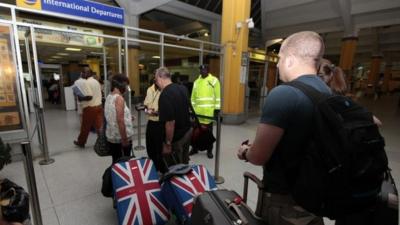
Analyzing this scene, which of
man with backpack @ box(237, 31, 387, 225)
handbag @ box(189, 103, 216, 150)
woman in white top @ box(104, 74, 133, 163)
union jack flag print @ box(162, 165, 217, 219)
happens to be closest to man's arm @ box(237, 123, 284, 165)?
man with backpack @ box(237, 31, 387, 225)

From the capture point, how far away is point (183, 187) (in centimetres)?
167

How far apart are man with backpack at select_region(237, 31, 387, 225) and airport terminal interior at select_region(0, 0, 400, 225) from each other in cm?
142

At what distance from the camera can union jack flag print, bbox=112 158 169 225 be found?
5.51 ft

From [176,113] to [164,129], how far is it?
0.76 ft

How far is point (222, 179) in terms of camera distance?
2.79 m

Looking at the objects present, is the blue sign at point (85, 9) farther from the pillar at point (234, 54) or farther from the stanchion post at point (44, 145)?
the pillar at point (234, 54)

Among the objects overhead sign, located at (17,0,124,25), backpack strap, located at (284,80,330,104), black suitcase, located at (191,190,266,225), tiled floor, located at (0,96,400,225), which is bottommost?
tiled floor, located at (0,96,400,225)

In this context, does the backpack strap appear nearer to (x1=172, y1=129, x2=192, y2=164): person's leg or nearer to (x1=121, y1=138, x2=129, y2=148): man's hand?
(x1=172, y1=129, x2=192, y2=164): person's leg

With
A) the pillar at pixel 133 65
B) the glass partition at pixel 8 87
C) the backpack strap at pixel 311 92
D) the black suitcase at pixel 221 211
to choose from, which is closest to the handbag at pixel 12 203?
the black suitcase at pixel 221 211

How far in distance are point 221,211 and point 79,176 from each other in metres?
2.37

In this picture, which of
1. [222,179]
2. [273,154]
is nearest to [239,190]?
[222,179]

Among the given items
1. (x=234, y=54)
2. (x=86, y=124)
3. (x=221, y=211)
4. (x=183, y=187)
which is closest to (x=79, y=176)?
(x=86, y=124)

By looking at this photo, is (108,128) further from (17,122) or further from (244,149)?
(17,122)

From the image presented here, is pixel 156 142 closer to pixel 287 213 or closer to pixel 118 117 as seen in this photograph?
pixel 118 117
